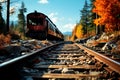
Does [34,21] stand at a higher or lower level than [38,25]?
higher

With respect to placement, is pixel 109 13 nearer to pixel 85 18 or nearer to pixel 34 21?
pixel 34 21

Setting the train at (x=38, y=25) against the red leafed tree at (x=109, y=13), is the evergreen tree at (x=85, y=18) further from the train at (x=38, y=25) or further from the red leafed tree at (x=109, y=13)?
the train at (x=38, y=25)

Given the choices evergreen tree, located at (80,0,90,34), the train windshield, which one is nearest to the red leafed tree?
the train windshield

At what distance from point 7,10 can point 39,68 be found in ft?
91.7

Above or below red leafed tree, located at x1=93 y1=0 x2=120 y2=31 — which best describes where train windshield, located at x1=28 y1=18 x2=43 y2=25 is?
below

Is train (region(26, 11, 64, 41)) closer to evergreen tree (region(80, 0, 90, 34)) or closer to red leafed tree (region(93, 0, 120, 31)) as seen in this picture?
red leafed tree (region(93, 0, 120, 31))

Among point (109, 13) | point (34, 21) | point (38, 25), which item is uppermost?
point (109, 13)

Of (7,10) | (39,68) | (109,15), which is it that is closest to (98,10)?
(109,15)

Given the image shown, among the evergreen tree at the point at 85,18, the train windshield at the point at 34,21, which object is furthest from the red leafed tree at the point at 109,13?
the evergreen tree at the point at 85,18

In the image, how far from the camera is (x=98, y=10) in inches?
1596

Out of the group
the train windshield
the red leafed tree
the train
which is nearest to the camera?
the train

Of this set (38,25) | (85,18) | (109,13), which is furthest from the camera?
(85,18)

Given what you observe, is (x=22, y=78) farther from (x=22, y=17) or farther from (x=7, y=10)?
(x=22, y=17)

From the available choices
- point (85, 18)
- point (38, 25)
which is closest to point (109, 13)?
point (38, 25)
